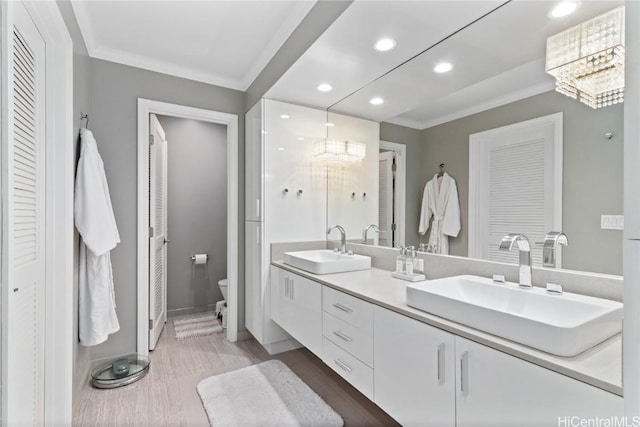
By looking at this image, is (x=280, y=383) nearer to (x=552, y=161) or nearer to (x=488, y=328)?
(x=488, y=328)

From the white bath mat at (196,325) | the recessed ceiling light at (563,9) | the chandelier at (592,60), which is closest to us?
the chandelier at (592,60)

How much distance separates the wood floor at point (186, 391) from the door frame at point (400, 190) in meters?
1.04

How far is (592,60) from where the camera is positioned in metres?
1.18

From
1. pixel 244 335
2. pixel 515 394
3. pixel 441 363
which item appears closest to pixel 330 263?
pixel 441 363

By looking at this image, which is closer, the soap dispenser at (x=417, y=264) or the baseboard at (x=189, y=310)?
the soap dispenser at (x=417, y=264)

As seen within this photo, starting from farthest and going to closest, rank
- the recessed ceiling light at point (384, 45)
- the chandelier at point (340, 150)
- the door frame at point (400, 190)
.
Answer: the chandelier at point (340, 150)
the door frame at point (400, 190)
the recessed ceiling light at point (384, 45)

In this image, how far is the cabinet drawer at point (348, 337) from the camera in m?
1.47

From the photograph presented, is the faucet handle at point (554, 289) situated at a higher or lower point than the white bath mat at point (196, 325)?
higher

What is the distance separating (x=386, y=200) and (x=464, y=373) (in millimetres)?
1383

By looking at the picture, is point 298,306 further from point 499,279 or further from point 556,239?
point 556,239

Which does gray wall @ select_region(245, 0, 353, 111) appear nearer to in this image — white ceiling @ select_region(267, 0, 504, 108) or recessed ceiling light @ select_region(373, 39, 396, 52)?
white ceiling @ select_region(267, 0, 504, 108)

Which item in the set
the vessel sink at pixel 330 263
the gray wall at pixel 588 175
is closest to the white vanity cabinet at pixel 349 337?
the vessel sink at pixel 330 263

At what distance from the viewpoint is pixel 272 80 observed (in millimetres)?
2322

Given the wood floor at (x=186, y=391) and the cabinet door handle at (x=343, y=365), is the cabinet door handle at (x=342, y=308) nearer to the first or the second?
the cabinet door handle at (x=343, y=365)
